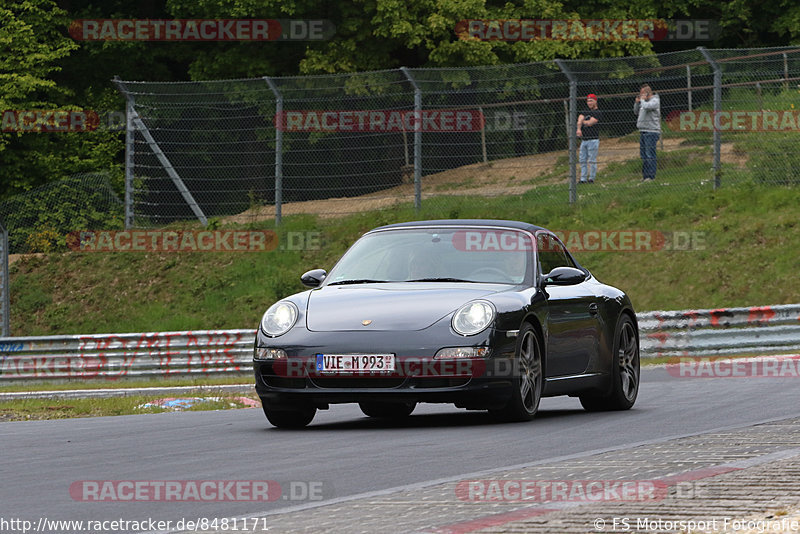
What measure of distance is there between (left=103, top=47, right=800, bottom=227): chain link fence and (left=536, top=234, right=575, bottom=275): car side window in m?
13.1

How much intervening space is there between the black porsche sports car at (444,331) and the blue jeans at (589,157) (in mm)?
14706

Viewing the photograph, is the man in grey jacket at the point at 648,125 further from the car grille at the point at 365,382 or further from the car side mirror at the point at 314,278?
the car grille at the point at 365,382

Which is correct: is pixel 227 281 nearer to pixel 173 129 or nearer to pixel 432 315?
pixel 173 129

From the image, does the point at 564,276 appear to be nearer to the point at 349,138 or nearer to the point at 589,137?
the point at 589,137

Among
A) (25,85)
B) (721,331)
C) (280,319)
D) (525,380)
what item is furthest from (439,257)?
(25,85)

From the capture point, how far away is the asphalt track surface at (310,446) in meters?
7.51

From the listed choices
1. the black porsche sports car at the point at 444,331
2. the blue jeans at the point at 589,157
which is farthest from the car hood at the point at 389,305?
the blue jeans at the point at 589,157

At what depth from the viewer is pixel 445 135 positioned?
2708 cm

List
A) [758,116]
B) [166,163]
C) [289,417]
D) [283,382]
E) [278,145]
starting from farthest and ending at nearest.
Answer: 1. [166,163]
2. [278,145]
3. [758,116]
4. [289,417]
5. [283,382]

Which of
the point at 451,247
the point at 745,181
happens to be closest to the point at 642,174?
the point at 745,181

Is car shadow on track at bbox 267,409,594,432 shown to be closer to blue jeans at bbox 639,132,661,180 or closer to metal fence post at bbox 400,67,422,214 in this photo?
blue jeans at bbox 639,132,661,180

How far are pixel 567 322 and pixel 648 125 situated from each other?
15289mm

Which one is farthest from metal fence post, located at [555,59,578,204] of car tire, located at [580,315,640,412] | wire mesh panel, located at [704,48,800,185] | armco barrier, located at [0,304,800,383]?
car tire, located at [580,315,640,412]

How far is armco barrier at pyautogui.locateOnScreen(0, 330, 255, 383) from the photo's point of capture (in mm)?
23723
